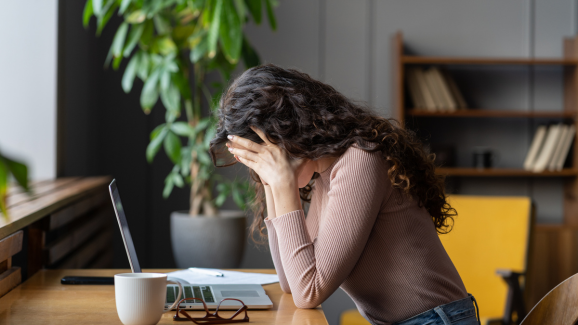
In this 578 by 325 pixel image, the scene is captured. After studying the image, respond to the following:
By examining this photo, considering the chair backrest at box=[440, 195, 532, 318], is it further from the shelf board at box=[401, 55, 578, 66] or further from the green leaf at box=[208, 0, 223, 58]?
the green leaf at box=[208, 0, 223, 58]

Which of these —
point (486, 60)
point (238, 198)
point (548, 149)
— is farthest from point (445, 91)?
point (238, 198)

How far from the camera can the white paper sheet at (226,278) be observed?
1.20 m

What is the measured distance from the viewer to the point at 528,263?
2088 mm

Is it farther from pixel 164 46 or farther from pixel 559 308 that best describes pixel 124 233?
pixel 164 46

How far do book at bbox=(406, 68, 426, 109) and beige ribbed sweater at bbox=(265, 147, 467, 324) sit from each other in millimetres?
2117

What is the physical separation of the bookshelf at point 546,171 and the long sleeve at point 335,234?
183 centimetres

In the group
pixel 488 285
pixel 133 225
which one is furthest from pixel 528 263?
pixel 133 225

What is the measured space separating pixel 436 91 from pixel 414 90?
130mm

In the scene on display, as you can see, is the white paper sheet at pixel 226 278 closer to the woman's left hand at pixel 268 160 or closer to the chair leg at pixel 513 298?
the woman's left hand at pixel 268 160

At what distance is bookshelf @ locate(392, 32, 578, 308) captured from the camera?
288 cm

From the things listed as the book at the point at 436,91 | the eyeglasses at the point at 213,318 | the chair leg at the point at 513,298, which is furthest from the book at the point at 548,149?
the eyeglasses at the point at 213,318

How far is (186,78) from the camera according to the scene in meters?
2.41

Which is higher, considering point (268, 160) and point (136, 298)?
point (268, 160)

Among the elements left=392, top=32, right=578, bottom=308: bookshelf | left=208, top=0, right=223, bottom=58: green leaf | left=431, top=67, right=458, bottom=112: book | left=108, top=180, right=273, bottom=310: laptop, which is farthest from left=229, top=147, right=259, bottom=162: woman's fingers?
left=431, top=67, right=458, bottom=112: book
